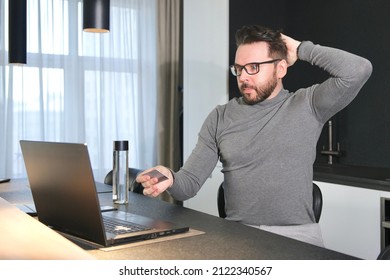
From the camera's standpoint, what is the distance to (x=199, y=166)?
206 centimetres

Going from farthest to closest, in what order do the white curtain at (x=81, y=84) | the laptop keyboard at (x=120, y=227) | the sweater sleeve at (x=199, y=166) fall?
the white curtain at (x=81, y=84)
the sweater sleeve at (x=199, y=166)
the laptop keyboard at (x=120, y=227)

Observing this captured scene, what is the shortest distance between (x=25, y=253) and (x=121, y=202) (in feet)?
3.24

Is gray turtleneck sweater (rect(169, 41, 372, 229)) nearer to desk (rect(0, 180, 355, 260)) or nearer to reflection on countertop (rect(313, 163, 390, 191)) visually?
desk (rect(0, 180, 355, 260))

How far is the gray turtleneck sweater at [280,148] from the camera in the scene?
1.80 m

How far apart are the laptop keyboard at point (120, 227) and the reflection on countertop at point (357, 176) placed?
157cm

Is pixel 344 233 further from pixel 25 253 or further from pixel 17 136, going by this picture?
pixel 17 136

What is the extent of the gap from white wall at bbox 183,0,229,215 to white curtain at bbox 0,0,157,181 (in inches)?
22.1

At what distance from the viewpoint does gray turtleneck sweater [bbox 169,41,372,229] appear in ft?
5.89

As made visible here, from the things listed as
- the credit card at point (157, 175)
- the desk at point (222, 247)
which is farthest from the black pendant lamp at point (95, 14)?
the desk at point (222, 247)

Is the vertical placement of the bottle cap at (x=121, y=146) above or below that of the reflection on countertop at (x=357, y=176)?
above

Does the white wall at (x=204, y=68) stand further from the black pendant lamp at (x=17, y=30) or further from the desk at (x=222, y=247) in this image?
Answer: the desk at (x=222, y=247)

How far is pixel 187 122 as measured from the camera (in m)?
4.28

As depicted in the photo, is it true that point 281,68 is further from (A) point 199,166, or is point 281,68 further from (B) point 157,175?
(B) point 157,175
